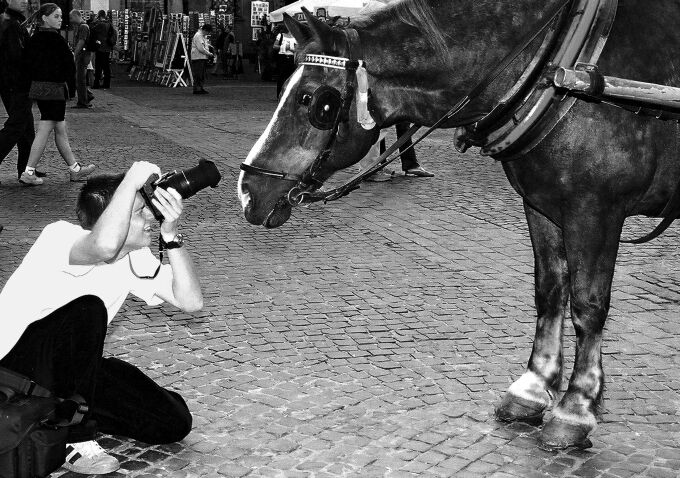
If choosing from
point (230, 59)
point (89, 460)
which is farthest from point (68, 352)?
point (230, 59)

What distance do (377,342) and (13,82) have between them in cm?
627

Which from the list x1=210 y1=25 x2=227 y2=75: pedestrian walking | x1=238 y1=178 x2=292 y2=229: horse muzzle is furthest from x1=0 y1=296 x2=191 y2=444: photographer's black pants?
x1=210 y1=25 x2=227 y2=75: pedestrian walking

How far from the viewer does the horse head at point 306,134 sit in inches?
153

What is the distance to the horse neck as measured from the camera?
3.96m

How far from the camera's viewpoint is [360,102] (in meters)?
3.92

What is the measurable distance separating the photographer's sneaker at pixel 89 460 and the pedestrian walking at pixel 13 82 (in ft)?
21.9

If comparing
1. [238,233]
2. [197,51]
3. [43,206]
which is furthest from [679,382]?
[197,51]

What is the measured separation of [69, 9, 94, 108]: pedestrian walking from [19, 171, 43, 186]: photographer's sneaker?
30.4 feet

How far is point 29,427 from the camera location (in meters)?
3.70

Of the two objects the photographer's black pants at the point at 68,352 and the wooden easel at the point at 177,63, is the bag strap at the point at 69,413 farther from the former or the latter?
the wooden easel at the point at 177,63

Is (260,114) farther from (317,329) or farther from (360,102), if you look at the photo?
(360,102)

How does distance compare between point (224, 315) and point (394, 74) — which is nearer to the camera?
point (394, 74)

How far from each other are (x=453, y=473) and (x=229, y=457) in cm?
87

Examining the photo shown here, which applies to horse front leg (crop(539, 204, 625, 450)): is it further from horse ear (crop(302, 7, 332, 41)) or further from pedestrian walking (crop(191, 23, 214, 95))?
pedestrian walking (crop(191, 23, 214, 95))
